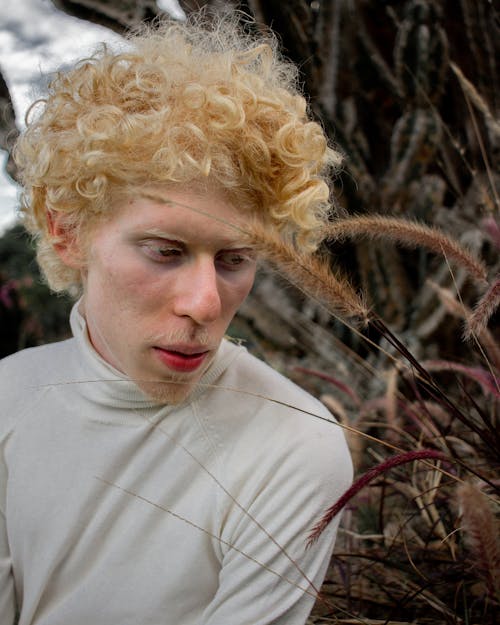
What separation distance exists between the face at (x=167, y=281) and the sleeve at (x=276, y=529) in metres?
0.23

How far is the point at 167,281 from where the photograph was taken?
121 cm

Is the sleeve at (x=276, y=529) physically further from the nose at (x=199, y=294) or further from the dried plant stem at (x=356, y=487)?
the nose at (x=199, y=294)

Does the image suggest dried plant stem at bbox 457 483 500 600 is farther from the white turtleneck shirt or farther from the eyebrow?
the eyebrow

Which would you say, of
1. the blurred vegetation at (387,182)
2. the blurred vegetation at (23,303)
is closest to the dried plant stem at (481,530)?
the blurred vegetation at (387,182)

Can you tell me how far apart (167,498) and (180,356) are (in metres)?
0.31

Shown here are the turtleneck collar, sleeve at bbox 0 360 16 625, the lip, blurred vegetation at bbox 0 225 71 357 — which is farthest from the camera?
blurred vegetation at bbox 0 225 71 357

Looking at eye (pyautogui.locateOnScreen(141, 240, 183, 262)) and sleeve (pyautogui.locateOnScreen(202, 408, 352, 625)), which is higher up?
eye (pyautogui.locateOnScreen(141, 240, 183, 262))

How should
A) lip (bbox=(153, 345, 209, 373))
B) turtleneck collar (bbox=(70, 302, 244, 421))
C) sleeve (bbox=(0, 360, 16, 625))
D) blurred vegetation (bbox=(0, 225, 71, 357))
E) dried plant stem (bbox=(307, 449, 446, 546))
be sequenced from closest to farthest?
1. dried plant stem (bbox=(307, 449, 446, 546))
2. lip (bbox=(153, 345, 209, 373))
3. turtleneck collar (bbox=(70, 302, 244, 421))
4. sleeve (bbox=(0, 360, 16, 625))
5. blurred vegetation (bbox=(0, 225, 71, 357))

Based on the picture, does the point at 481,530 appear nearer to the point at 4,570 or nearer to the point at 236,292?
the point at 236,292

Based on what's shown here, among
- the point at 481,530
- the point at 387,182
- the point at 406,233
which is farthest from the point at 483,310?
the point at 387,182

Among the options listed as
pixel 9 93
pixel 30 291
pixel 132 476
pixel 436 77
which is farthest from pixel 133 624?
pixel 30 291

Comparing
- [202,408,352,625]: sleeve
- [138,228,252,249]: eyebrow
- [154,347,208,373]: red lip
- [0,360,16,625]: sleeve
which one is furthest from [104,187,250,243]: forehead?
[0,360,16,625]: sleeve

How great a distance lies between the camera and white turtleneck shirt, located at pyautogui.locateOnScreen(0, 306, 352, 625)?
128cm

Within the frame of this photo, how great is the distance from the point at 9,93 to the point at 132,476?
7.35 feet
